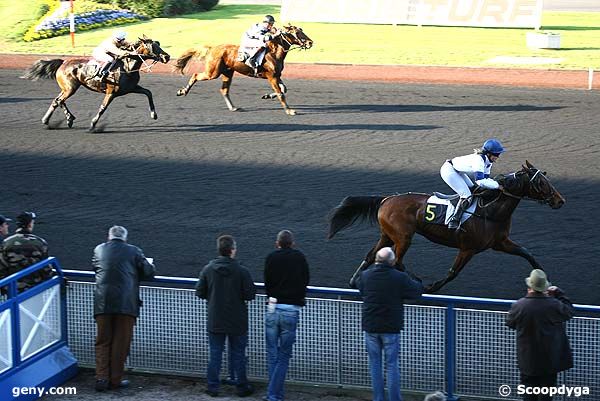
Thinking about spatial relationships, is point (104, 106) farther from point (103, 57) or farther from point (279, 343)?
point (279, 343)

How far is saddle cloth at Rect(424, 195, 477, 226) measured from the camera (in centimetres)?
1127

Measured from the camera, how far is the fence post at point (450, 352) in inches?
348

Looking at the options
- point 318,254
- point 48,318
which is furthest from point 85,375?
point 318,254

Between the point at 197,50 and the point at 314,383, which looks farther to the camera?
the point at 197,50

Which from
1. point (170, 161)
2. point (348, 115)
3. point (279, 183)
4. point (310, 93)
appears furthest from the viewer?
point (310, 93)

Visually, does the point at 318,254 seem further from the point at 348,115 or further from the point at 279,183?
the point at 348,115

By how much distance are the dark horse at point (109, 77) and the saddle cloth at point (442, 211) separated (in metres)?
9.76

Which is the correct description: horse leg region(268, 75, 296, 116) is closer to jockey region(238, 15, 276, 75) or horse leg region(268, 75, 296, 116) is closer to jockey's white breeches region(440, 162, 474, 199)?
jockey region(238, 15, 276, 75)

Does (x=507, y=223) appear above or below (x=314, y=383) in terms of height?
above

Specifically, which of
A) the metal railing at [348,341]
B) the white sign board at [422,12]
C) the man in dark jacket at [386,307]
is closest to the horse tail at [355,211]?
the metal railing at [348,341]

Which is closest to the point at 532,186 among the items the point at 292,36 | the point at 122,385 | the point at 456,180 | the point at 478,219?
the point at 478,219

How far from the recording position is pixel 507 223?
11344 mm

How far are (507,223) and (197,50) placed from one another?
12.7 meters

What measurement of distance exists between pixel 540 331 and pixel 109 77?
13155 millimetres
